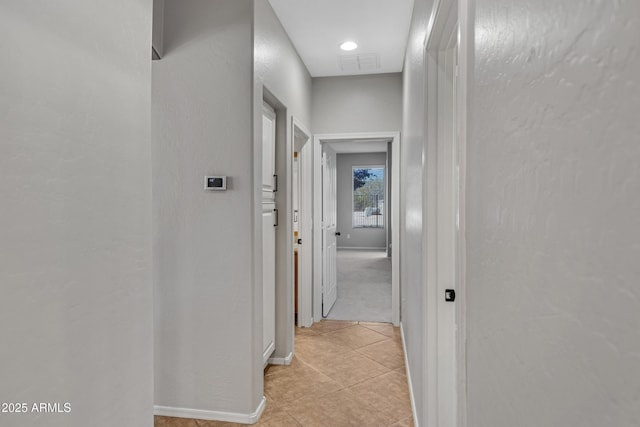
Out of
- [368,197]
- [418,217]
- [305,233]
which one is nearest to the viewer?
[418,217]

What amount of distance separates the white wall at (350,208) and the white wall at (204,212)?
813cm

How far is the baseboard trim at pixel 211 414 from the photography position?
7.24 ft

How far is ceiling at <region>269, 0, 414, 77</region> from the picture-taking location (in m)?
2.62

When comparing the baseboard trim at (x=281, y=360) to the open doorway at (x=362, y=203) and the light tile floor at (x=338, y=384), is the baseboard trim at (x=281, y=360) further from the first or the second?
the open doorway at (x=362, y=203)

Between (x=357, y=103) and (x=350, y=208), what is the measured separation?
22.0 ft

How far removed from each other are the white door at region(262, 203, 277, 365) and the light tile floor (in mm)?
258

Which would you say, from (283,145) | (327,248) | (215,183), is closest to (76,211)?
(215,183)

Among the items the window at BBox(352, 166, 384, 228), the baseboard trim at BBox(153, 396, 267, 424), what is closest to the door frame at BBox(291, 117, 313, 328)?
the baseboard trim at BBox(153, 396, 267, 424)

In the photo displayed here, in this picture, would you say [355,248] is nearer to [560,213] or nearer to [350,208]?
[350,208]

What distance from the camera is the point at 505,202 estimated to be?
62cm

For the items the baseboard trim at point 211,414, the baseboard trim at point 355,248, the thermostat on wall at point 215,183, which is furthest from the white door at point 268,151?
the baseboard trim at point 355,248

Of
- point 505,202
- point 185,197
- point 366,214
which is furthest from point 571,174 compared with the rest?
point 366,214

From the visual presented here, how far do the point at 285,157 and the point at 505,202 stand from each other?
98.9 inches

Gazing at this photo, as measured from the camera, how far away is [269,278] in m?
2.87
